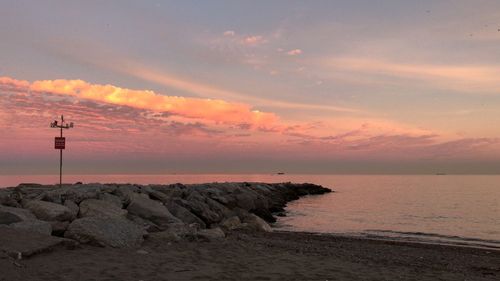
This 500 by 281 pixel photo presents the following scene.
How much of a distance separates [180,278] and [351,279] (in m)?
3.25

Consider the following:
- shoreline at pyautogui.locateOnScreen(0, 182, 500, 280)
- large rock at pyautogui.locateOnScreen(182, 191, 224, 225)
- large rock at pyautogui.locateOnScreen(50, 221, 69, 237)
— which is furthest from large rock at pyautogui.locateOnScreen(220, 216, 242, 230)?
large rock at pyautogui.locateOnScreen(50, 221, 69, 237)

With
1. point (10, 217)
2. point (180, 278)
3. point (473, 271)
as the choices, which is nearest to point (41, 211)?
point (10, 217)

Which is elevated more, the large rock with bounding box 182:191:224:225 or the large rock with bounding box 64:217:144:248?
the large rock with bounding box 64:217:144:248

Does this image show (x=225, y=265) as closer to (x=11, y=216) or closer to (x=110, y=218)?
(x=110, y=218)

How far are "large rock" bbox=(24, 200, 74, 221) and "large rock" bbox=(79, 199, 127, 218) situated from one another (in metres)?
0.97

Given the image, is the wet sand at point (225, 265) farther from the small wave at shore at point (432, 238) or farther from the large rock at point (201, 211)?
the small wave at shore at point (432, 238)

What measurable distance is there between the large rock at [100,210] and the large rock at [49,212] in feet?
3.18

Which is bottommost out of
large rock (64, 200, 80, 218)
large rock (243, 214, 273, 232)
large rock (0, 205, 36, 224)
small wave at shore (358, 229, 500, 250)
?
small wave at shore (358, 229, 500, 250)

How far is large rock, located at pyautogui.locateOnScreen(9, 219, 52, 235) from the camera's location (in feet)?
31.8

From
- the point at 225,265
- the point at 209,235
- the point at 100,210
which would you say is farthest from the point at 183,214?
the point at 225,265

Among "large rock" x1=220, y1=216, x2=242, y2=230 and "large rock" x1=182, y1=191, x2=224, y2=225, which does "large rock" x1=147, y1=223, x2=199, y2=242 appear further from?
"large rock" x1=182, y1=191, x2=224, y2=225

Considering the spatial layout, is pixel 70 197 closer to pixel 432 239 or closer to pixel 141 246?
pixel 141 246

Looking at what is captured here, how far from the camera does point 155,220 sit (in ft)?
49.2

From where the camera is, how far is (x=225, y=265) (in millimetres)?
8852
